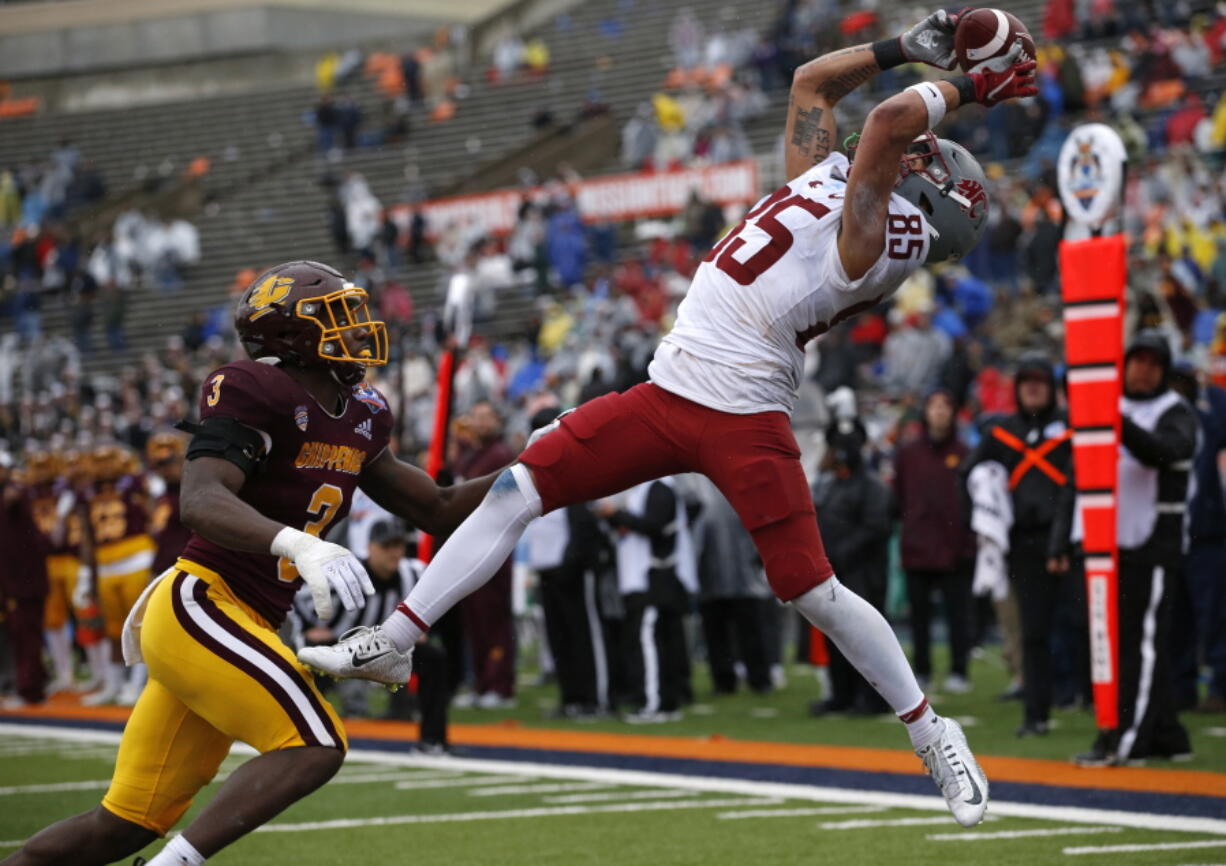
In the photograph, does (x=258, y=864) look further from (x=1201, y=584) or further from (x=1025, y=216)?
(x=1025, y=216)

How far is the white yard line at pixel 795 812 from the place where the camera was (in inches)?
303

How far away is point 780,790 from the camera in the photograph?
845 centimetres

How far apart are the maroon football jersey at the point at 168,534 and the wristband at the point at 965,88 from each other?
8.26m

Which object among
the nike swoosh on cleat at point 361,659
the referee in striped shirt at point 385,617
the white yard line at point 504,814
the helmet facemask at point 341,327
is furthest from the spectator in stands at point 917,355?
the nike swoosh on cleat at point 361,659

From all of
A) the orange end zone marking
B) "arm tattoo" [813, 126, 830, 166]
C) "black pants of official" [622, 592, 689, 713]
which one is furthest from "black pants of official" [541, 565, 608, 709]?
"arm tattoo" [813, 126, 830, 166]

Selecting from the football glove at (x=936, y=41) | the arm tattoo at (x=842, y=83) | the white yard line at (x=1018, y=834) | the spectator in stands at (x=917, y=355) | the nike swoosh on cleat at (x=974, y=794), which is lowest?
the white yard line at (x=1018, y=834)

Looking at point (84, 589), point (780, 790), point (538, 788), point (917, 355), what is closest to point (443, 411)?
point (538, 788)

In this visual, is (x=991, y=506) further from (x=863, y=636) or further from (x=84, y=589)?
(x=84, y=589)

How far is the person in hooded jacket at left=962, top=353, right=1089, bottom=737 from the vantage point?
32.5 feet

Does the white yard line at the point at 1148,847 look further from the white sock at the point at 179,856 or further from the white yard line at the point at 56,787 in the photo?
the white yard line at the point at 56,787

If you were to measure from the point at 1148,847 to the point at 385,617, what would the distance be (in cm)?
495

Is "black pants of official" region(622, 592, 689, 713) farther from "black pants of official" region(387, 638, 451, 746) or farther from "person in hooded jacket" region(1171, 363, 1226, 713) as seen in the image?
"person in hooded jacket" region(1171, 363, 1226, 713)

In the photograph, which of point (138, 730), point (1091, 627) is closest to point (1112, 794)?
point (1091, 627)

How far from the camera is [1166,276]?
56.0ft
